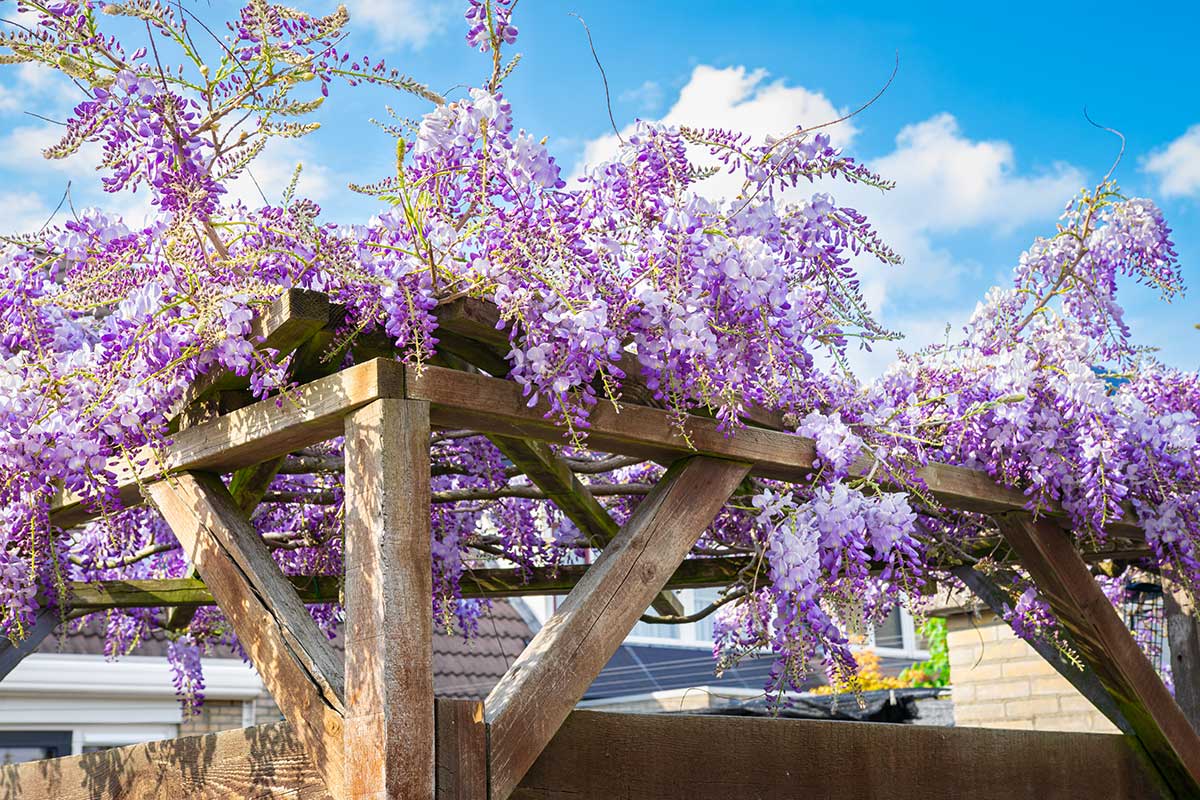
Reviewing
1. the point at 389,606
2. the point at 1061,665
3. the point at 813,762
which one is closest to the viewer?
the point at 389,606

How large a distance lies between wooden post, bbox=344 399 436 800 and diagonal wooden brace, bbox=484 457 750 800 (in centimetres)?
19

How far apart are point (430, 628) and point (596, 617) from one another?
0.42m

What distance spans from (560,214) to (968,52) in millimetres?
9086

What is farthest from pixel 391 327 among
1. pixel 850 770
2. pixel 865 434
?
pixel 850 770

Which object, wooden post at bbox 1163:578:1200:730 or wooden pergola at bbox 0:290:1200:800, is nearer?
wooden pergola at bbox 0:290:1200:800

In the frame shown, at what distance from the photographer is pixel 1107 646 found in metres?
4.20

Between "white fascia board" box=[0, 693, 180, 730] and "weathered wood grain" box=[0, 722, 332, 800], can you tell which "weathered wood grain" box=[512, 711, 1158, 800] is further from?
"white fascia board" box=[0, 693, 180, 730]

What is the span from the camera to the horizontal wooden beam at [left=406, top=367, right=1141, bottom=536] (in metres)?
2.58

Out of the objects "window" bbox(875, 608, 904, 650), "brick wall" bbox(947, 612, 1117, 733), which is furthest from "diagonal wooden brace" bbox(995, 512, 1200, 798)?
"window" bbox(875, 608, 904, 650)

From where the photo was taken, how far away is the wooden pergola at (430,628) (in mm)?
2367

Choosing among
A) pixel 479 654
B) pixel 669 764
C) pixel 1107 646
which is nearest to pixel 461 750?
pixel 669 764

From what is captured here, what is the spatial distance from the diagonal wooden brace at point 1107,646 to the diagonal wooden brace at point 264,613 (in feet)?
7.98

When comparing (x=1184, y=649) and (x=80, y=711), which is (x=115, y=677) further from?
(x=1184, y=649)

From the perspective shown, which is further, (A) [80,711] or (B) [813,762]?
(A) [80,711]
